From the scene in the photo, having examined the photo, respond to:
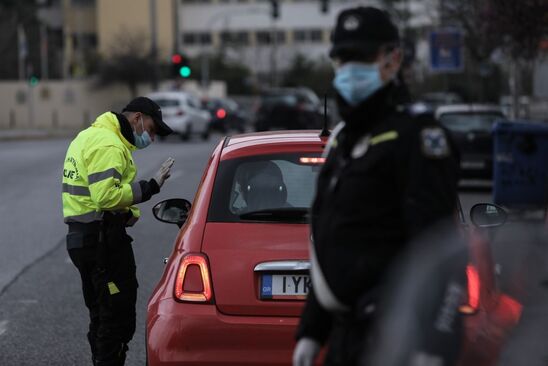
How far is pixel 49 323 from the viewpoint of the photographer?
912 centimetres

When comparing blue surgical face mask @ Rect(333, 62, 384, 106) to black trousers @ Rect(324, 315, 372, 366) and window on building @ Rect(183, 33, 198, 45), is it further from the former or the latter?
window on building @ Rect(183, 33, 198, 45)

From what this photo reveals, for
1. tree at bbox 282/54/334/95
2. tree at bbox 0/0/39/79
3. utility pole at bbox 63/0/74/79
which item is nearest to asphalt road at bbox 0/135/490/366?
tree at bbox 0/0/39/79

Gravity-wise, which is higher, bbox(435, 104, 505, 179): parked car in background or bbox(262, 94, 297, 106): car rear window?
bbox(435, 104, 505, 179): parked car in background

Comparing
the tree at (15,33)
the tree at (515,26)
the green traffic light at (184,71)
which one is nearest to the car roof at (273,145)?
the tree at (515,26)

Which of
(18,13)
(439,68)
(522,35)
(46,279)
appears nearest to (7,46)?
(18,13)

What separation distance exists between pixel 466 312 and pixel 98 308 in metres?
3.82

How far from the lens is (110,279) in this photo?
6668mm

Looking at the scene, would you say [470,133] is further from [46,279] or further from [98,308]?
[98,308]

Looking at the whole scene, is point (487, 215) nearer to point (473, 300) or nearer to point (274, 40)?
point (473, 300)

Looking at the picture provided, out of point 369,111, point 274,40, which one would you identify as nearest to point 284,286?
point 369,111

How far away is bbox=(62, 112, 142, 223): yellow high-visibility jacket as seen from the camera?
256 inches

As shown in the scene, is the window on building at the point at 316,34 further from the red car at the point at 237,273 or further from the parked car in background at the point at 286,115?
the red car at the point at 237,273

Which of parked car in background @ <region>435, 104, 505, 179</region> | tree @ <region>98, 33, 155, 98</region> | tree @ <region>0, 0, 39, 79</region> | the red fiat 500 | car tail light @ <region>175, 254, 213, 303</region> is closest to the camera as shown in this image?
the red fiat 500

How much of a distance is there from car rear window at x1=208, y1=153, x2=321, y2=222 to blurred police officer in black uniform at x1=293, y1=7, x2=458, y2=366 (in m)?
2.15
